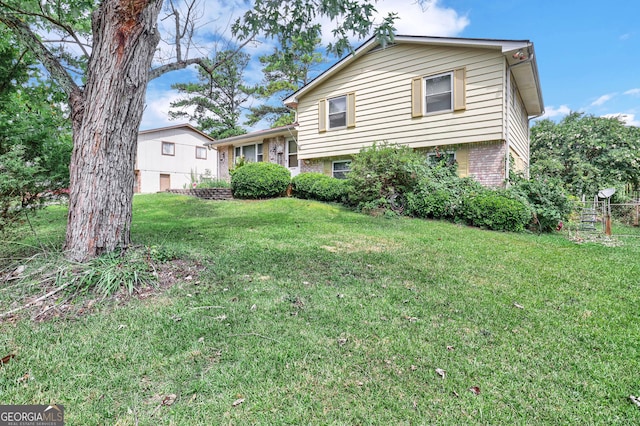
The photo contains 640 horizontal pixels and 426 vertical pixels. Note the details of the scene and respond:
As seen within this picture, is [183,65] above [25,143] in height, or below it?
above

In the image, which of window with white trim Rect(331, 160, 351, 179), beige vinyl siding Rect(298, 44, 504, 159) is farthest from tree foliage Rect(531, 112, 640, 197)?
window with white trim Rect(331, 160, 351, 179)

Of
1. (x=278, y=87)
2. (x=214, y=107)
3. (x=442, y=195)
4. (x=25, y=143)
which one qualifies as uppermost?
(x=278, y=87)

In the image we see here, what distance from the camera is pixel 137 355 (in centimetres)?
219

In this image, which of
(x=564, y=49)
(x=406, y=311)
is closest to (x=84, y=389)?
(x=406, y=311)

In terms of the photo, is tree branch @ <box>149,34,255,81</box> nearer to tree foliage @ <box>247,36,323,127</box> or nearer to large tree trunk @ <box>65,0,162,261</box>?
large tree trunk @ <box>65,0,162,261</box>

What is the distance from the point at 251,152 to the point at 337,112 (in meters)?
6.63

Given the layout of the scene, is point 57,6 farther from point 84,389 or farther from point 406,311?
point 406,311

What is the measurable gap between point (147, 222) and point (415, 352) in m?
7.45

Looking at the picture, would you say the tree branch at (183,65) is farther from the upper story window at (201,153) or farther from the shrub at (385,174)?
the upper story window at (201,153)

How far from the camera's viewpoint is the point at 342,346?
233 cm

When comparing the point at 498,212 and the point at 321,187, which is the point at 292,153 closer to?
the point at 321,187

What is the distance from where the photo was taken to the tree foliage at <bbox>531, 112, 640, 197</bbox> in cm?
1324

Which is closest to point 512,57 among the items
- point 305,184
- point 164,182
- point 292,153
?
point 305,184

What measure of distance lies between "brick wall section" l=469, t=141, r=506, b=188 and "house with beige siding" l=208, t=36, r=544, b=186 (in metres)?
0.03
